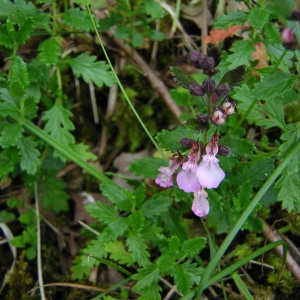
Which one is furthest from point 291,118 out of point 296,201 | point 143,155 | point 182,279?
point 182,279

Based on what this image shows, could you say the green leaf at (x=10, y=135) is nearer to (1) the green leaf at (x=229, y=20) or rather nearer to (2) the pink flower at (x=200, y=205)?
(2) the pink flower at (x=200, y=205)

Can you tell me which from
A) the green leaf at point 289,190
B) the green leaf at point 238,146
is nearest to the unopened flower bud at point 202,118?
the green leaf at point 238,146

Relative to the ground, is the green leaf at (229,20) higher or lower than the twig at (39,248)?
higher

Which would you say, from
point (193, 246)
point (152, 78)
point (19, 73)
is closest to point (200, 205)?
point (193, 246)

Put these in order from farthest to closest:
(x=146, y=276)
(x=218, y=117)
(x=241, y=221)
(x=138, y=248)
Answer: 1. (x=138, y=248)
2. (x=146, y=276)
3. (x=241, y=221)
4. (x=218, y=117)

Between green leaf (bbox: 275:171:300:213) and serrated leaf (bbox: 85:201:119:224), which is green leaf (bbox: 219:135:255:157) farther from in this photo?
serrated leaf (bbox: 85:201:119:224)

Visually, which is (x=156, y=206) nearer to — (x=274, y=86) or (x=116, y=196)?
(x=116, y=196)

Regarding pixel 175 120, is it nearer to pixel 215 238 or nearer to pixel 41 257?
pixel 215 238
